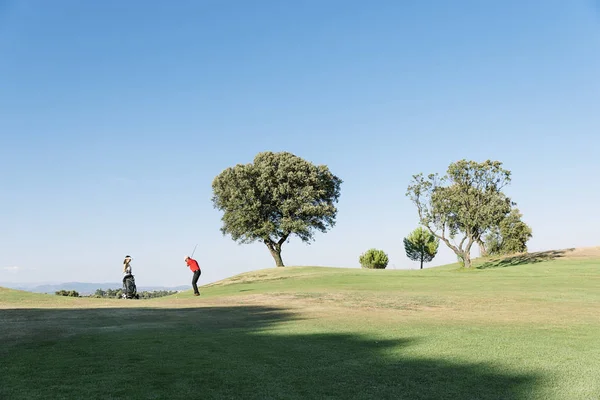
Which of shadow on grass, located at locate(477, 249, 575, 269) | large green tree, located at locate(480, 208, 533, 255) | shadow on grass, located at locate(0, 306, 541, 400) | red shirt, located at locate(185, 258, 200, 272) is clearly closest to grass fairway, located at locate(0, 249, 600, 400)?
shadow on grass, located at locate(0, 306, 541, 400)

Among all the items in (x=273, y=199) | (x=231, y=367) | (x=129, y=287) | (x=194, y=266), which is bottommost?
(x=231, y=367)

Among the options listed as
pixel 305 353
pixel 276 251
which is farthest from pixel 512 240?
pixel 305 353

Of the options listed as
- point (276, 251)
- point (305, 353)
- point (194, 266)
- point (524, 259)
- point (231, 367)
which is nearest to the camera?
point (231, 367)

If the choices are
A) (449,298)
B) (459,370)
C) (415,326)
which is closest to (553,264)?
(449,298)

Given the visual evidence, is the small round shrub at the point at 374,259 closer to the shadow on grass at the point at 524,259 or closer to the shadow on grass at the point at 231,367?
the shadow on grass at the point at 524,259

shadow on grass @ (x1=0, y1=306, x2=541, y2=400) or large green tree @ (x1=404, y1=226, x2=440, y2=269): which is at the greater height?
large green tree @ (x1=404, y1=226, x2=440, y2=269)

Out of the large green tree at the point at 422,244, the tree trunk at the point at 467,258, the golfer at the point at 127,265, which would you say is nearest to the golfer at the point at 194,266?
the golfer at the point at 127,265

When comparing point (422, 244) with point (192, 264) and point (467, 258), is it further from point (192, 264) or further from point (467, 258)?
point (192, 264)

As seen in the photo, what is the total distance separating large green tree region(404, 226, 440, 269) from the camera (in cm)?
11325

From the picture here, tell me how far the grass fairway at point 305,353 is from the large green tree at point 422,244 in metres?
91.8

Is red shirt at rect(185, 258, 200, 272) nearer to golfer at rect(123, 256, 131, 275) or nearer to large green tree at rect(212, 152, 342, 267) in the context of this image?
golfer at rect(123, 256, 131, 275)

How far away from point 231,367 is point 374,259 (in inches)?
3822

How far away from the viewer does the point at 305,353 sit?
11258mm

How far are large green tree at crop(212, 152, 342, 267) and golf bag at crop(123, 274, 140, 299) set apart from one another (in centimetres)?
3235
